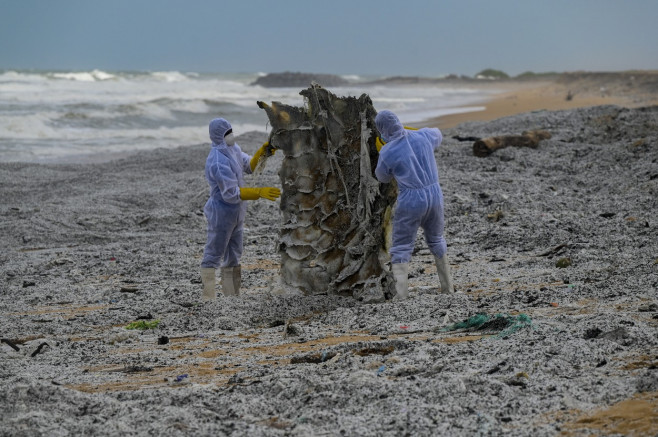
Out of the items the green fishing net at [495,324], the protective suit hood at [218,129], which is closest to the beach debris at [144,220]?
the protective suit hood at [218,129]

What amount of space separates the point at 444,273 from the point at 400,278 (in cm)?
47

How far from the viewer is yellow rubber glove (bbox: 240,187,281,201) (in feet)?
25.0

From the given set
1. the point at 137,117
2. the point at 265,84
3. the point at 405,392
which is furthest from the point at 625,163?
the point at 265,84

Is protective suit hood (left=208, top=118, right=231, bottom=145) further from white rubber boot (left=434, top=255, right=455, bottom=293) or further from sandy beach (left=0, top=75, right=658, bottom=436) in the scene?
white rubber boot (left=434, top=255, right=455, bottom=293)

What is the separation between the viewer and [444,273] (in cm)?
744

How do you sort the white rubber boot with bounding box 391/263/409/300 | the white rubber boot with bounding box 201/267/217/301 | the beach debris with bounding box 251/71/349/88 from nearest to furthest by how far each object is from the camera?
1. the white rubber boot with bounding box 391/263/409/300
2. the white rubber boot with bounding box 201/267/217/301
3. the beach debris with bounding box 251/71/349/88

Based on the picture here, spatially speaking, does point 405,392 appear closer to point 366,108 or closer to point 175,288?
point 366,108

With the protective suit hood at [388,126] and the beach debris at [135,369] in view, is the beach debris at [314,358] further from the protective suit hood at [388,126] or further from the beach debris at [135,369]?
the protective suit hood at [388,126]

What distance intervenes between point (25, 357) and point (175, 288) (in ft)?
9.30

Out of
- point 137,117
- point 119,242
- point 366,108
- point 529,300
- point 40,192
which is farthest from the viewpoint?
point 137,117

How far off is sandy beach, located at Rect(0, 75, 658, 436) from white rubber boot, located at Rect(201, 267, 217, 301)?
25cm

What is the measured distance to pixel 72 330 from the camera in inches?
280

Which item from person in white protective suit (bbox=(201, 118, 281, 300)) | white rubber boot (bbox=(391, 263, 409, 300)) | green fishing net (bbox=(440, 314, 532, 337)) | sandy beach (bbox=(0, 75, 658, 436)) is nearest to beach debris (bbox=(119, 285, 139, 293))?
sandy beach (bbox=(0, 75, 658, 436))

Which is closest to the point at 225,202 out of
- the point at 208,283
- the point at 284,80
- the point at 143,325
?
the point at 208,283
